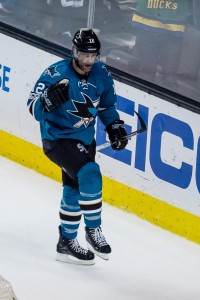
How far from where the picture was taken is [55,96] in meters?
5.15

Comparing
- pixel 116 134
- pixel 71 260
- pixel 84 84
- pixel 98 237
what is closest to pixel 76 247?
pixel 71 260

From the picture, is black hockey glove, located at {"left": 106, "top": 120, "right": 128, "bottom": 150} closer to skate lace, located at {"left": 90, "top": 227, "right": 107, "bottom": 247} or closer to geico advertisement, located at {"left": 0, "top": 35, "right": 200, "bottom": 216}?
skate lace, located at {"left": 90, "top": 227, "right": 107, "bottom": 247}

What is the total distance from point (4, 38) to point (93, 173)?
7.02 feet

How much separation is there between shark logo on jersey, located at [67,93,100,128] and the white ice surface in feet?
2.67

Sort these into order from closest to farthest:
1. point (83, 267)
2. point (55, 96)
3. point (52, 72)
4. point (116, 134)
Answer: point (55, 96) → point (52, 72) → point (116, 134) → point (83, 267)

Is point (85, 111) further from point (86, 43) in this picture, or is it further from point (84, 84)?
point (86, 43)

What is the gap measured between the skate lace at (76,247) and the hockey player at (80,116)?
24 cm

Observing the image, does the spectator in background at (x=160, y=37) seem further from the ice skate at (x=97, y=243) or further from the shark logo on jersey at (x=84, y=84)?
the ice skate at (x=97, y=243)

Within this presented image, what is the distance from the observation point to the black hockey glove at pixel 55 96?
515 cm

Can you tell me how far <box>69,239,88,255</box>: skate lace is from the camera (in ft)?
18.7

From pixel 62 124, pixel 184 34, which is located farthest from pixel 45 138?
pixel 184 34

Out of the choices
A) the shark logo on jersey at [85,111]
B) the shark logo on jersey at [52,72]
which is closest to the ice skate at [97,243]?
the shark logo on jersey at [85,111]

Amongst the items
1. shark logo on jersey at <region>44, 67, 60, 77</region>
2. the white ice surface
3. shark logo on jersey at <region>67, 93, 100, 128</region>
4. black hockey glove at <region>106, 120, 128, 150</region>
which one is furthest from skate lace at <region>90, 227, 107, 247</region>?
shark logo on jersey at <region>44, 67, 60, 77</region>

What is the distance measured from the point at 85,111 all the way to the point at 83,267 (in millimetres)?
898
